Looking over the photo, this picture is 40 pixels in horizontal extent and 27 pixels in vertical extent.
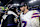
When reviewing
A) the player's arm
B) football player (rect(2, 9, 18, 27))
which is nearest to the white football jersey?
the player's arm

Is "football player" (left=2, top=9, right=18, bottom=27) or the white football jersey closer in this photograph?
the white football jersey

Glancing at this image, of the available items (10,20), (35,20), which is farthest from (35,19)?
(10,20)

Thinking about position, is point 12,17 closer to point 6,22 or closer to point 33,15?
point 6,22

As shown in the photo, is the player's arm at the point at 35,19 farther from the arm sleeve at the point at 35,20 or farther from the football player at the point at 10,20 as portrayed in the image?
the football player at the point at 10,20

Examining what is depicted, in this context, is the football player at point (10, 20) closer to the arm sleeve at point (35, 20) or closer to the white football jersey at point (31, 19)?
the white football jersey at point (31, 19)

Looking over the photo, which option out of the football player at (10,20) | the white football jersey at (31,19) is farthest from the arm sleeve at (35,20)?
the football player at (10,20)

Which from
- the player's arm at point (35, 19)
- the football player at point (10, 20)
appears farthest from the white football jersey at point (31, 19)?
the football player at point (10, 20)

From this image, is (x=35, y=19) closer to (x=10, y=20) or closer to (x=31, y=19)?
(x=31, y=19)

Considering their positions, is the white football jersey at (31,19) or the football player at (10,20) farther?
the football player at (10,20)

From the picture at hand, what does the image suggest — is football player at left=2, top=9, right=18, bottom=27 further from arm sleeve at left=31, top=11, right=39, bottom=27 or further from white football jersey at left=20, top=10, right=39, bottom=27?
arm sleeve at left=31, top=11, right=39, bottom=27

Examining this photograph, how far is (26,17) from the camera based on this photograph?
860mm

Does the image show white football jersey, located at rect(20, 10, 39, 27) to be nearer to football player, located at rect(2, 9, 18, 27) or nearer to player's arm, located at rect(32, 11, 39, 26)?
player's arm, located at rect(32, 11, 39, 26)

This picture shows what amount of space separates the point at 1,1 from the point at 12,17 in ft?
1.96

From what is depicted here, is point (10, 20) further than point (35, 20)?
Yes
